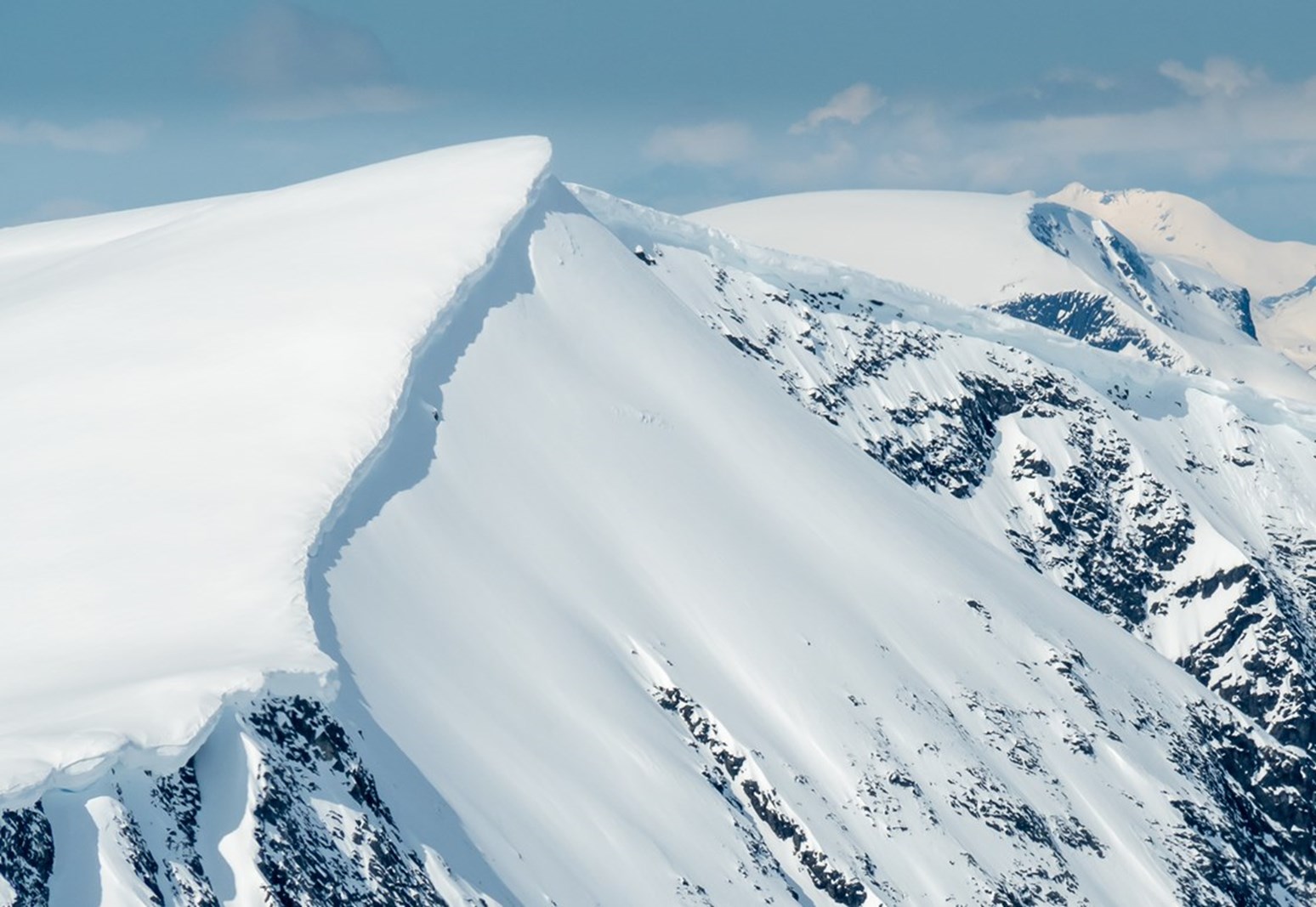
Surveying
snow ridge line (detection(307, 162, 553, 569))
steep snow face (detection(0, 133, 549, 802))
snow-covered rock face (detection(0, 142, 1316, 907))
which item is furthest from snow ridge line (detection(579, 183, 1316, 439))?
snow ridge line (detection(307, 162, 553, 569))

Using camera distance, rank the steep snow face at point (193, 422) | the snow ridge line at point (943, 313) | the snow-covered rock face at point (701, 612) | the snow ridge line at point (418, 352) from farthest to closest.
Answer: the snow ridge line at point (943, 313) < the snow ridge line at point (418, 352) < the snow-covered rock face at point (701, 612) < the steep snow face at point (193, 422)

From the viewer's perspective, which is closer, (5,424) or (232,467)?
(232,467)

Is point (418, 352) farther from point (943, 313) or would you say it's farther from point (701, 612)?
point (943, 313)

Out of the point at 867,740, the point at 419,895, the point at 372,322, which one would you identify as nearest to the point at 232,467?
the point at 372,322

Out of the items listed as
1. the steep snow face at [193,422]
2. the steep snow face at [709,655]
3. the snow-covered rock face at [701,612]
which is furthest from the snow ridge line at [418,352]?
the steep snow face at [709,655]

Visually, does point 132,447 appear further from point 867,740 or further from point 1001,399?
point 1001,399

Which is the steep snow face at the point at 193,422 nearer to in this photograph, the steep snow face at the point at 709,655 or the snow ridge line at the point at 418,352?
the snow ridge line at the point at 418,352
